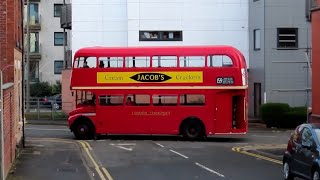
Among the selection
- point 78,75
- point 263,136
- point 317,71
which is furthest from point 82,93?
point 317,71

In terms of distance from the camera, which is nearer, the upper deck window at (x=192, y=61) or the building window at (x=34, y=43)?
the upper deck window at (x=192, y=61)

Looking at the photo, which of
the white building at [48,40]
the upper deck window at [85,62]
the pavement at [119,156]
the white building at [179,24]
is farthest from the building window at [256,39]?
the white building at [48,40]

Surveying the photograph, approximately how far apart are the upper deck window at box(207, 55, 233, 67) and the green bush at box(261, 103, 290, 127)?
1080cm

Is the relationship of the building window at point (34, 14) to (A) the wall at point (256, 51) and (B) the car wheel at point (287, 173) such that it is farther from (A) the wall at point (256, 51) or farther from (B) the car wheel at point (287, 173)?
(B) the car wheel at point (287, 173)

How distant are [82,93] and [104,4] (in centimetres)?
1593

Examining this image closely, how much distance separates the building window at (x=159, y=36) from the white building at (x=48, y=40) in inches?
939

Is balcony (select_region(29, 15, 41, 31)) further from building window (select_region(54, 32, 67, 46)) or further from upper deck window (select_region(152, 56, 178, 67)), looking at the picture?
upper deck window (select_region(152, 56, 178, 67))

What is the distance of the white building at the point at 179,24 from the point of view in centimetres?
4666

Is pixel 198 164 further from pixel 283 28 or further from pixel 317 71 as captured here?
pixel 283 28

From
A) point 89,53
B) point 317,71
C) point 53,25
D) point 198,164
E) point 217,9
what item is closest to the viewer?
point 198,164

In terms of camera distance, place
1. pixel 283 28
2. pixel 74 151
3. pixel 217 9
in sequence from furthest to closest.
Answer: pixel 217 9, pixel 283 28, pixel 74 151

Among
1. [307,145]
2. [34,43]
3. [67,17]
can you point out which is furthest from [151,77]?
[34,43]

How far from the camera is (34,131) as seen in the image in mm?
39344

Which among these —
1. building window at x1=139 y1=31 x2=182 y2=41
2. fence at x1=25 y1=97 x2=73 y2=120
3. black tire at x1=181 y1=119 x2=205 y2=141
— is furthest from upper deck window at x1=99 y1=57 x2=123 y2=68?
fence at x1=25 y1=97 x2=73 y2=120
